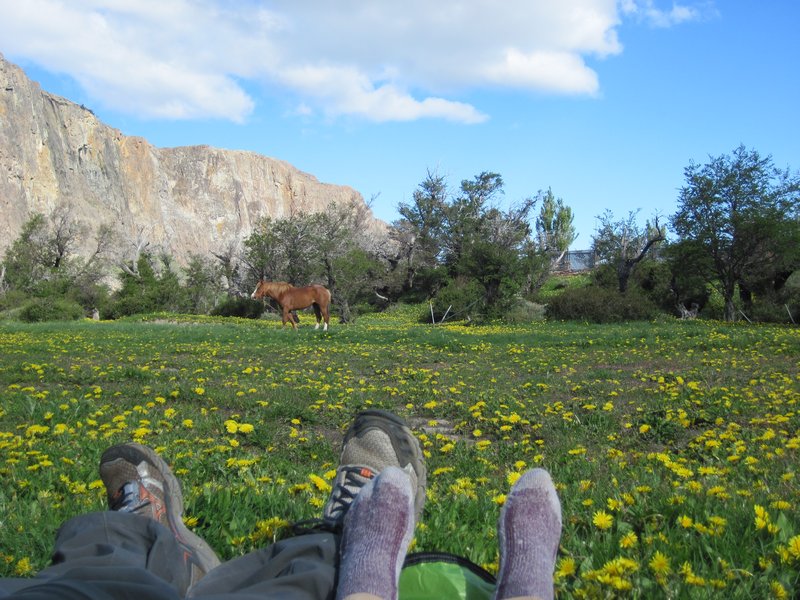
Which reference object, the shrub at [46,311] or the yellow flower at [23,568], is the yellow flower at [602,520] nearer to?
the yellow flower at [23,568]

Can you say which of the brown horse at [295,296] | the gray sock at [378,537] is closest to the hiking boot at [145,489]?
the gray sock at [378,537]

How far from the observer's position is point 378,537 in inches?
84.9

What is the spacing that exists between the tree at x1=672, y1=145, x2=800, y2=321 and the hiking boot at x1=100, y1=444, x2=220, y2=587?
30.1 metres

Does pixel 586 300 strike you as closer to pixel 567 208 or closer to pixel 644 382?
pixel 644 382

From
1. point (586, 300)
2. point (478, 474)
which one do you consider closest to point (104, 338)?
point (478, 474)

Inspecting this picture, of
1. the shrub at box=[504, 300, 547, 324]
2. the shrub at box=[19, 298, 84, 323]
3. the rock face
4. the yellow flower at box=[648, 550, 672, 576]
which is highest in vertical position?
the rock face

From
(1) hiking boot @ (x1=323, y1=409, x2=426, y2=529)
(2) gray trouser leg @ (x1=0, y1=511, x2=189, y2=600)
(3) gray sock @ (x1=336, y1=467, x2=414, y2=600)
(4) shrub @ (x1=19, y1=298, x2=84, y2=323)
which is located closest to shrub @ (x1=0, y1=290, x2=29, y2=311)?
(4) shrub @ (x1=19, y1=298, x2=84, y2=323)

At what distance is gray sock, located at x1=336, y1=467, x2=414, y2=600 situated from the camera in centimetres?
198

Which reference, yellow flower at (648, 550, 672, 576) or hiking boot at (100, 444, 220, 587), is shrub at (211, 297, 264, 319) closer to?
hiking boot at (100, 444, 220, 587)

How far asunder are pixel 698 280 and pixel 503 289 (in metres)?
10.5

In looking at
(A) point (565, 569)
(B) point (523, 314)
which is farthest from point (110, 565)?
(B) point (523, 314)

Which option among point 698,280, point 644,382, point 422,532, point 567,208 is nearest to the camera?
point 422,532

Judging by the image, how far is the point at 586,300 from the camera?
2911 centimetres

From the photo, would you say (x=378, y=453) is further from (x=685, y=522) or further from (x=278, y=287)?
(x=278, y=287)
